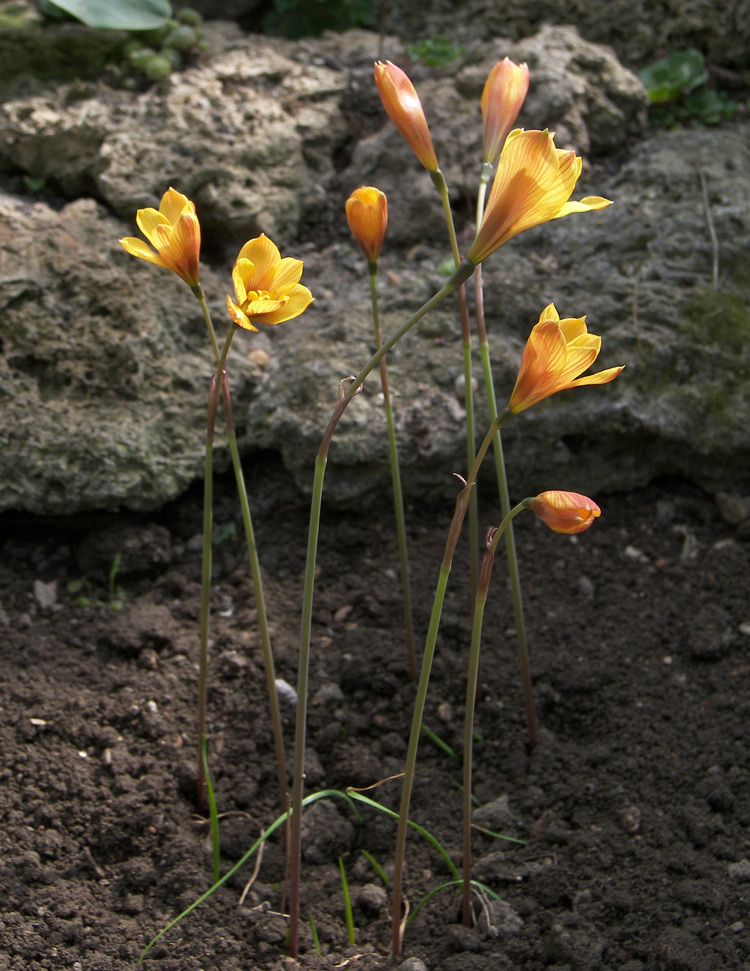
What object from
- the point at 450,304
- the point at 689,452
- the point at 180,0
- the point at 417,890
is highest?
the point at 180,0

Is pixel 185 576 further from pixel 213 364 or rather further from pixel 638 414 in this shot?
pixel 638 414

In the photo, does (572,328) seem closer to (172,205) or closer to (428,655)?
(428,655)

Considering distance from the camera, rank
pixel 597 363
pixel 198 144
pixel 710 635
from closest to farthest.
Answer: pixel 710 635, pixel 597 363, pixel 198 144

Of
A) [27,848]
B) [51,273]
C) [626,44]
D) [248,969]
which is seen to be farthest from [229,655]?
[626,44]

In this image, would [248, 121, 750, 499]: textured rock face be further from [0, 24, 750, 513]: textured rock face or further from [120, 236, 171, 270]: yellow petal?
[120, 236, 171, 270]: yellow petal

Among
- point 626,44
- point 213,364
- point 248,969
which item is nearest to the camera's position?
point 248,969

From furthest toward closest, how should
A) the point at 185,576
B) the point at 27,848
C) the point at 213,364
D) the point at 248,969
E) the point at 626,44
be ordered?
the point at 626,44
the point at 213,364
the point at 185,576
the point at 27,848
the point at 248,969

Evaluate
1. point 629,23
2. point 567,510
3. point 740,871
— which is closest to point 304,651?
point 567,510
